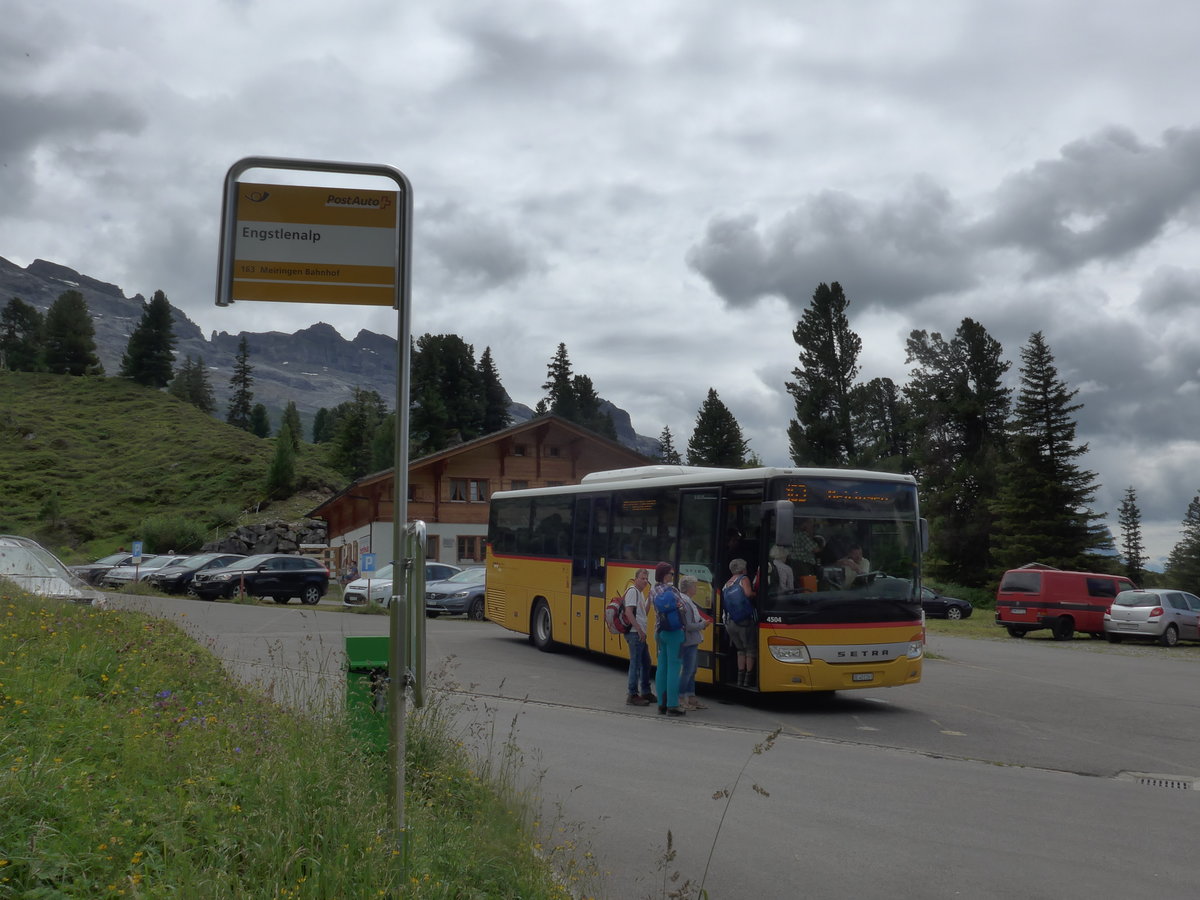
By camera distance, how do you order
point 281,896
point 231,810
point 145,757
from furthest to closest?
point 145,757 → point 231,810 → point 281,896

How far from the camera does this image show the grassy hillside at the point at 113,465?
268ft

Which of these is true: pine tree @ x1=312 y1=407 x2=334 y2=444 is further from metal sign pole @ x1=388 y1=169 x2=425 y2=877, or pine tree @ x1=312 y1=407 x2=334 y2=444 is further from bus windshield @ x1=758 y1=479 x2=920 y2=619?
metal sign pole @ x1=388 y1=169 x2=425 y2=877

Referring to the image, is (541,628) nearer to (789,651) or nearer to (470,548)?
(789,651)

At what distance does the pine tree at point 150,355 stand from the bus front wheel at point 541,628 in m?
126

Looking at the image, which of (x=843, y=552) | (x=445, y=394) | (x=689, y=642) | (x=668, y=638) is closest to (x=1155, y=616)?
(x=843, y=552)

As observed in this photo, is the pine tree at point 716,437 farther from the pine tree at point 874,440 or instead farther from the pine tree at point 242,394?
the pine tree at point 242,394

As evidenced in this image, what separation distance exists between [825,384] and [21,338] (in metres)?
141

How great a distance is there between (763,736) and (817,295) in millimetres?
61561

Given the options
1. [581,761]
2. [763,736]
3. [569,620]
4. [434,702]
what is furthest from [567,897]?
[569,620]

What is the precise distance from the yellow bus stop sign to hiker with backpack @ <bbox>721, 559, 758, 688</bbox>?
855 cm

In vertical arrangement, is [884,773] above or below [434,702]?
below

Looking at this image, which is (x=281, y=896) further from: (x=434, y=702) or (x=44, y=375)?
(x=44, y=375)

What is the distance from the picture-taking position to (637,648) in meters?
13.3

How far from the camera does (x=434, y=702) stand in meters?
7.30
